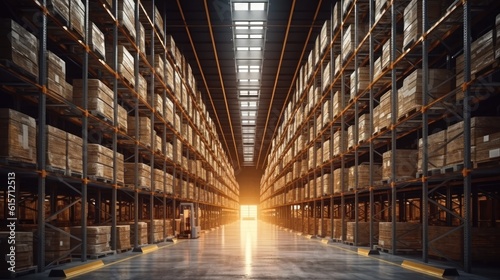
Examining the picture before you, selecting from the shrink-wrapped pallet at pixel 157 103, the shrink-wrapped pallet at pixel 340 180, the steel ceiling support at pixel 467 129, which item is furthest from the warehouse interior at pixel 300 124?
the shrink-wrapped pallet at pixel 157 103

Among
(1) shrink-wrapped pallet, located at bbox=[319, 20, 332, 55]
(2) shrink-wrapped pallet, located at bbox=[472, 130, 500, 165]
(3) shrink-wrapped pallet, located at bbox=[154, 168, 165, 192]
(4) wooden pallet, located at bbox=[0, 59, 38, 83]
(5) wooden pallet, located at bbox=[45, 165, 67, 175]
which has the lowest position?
(3) shrink-wrapped pallet, located at bbox=[154, 168, 165, 192]

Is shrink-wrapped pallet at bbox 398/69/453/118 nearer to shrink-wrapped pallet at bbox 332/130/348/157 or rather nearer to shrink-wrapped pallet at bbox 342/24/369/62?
shrink-wrapped pallet at bbox 342/24/369/62

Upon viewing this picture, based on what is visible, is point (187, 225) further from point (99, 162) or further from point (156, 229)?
point (99, 162)

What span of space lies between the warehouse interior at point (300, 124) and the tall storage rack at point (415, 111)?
5 centimetres

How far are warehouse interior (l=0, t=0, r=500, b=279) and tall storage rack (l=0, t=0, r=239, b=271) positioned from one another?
6cm

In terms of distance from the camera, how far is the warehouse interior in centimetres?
972

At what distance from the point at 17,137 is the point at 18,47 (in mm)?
1497

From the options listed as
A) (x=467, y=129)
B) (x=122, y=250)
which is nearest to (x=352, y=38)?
(x=467, y=129)

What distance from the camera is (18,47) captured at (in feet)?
29.5

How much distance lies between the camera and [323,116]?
21562 millimetres

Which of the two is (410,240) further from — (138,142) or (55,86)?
(55,86)

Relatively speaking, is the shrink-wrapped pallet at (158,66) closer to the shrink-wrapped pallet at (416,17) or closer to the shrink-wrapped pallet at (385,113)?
the shrink-wrapped pallet at (385,113)

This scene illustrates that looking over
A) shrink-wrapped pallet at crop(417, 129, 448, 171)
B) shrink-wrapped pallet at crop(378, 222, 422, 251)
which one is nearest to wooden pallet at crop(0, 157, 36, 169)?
shrink-wrapped pallet at crop(417, 129, 448, 171)

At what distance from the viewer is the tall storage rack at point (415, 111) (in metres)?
9.80
